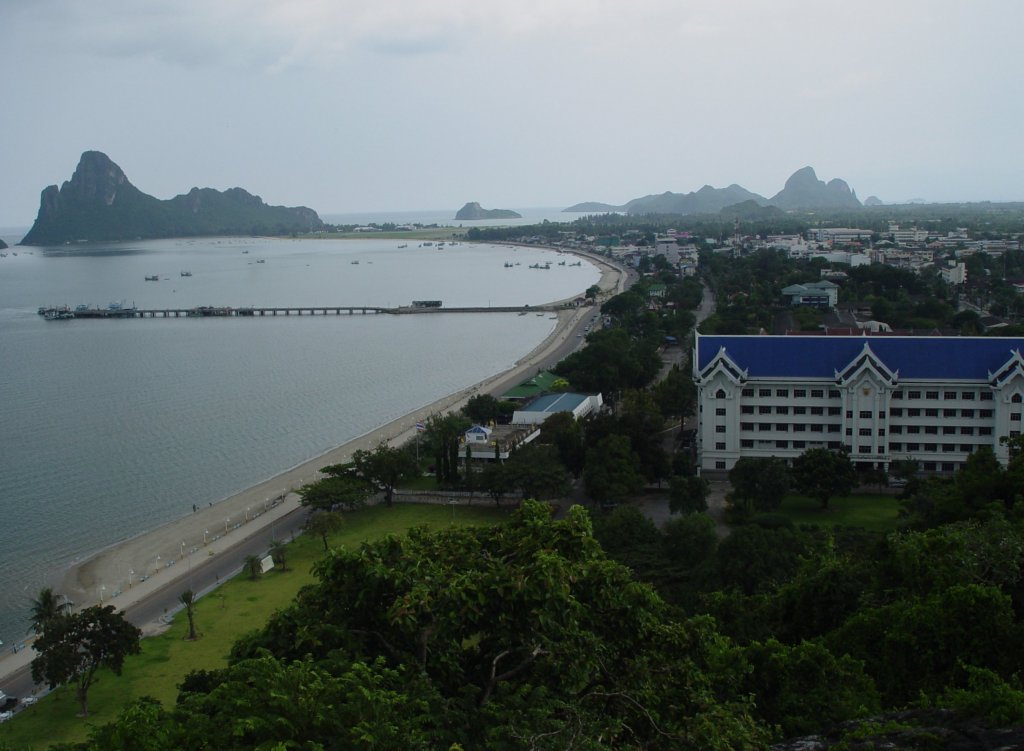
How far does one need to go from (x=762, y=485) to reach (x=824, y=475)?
124 centimetres

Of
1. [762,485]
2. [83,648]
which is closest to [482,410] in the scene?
[762,485]

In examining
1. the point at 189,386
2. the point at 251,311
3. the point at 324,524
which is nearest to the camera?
the point at 324,524

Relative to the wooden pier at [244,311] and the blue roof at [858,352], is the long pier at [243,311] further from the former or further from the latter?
the blue roof at [858,352]

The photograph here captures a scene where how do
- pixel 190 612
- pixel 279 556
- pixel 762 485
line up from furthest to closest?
pixel 762 485 → pixel 279 556 → pixel 190 612

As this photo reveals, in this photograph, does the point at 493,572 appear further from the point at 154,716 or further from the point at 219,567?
the point at 219,567

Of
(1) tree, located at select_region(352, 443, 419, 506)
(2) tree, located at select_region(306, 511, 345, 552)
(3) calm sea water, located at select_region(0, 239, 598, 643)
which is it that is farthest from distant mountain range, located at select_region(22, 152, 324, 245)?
(2) tree, located at select_region(306, 511, 345, 552)

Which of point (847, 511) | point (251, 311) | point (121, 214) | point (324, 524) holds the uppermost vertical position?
point (121, 214)

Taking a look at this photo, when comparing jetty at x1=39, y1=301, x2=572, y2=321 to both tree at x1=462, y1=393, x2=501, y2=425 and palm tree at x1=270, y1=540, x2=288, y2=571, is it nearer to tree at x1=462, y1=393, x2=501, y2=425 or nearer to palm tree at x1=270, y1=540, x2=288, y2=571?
tree at x1=462, y1=393, x2=501, y2=425

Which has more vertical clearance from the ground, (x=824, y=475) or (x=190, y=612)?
(x=824, y=475)

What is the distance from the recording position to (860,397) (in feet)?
61.8

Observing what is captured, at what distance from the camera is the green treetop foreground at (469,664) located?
4.91m

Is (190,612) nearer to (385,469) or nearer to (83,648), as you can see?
(83,648)

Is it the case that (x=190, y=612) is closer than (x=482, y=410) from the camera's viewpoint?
Yes

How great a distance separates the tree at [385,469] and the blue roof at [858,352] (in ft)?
21.5
